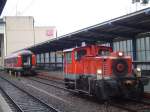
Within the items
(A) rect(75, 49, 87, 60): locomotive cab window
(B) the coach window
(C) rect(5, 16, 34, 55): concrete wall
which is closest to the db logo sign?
(C) rect(5, 16, 34, 55): concrete wall

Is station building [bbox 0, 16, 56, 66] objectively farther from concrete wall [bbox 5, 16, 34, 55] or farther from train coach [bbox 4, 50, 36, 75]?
train coach [bbox 4, 50, 36, 75]

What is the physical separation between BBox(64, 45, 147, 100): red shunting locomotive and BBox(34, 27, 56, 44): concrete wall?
2923 inches

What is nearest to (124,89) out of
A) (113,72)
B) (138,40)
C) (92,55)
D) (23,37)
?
(113,72)

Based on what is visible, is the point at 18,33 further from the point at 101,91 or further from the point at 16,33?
the point at 101,91

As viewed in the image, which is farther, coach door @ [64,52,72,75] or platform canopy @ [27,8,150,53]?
coach door @ [64,52,72,75]

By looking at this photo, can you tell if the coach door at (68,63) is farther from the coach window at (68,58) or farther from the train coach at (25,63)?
the train coach at (25,63)

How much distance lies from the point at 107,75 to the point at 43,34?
79280 mm

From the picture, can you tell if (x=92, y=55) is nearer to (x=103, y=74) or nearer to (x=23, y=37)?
(x=103, y=74)

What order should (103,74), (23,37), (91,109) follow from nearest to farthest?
(91,109) < (103,74) < (23,37)

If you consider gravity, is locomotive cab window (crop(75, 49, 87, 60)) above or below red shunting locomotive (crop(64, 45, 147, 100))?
above

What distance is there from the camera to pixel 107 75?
16578mm

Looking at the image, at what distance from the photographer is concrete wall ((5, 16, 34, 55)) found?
8788cm

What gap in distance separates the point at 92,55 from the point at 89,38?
1169 cm

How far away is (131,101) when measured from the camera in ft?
57.1
